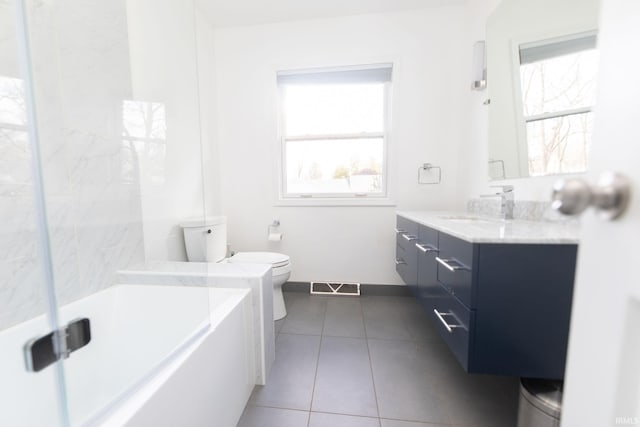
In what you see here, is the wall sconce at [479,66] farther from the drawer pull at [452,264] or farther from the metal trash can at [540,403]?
the metal trash can at [540,403]

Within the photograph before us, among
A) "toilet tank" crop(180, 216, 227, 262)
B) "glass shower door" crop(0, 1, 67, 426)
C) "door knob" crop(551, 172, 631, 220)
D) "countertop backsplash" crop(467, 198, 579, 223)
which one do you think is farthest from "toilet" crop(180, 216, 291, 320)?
"door knob" crop(551, 172, 631, 220)

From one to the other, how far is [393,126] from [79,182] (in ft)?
7.09

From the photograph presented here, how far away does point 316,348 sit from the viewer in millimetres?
1603

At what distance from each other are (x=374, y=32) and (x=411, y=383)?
2.56m

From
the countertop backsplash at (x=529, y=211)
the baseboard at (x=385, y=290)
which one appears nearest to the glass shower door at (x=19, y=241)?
the baseboard at (x=385, y=290)

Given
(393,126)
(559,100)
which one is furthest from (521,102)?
(393,126)

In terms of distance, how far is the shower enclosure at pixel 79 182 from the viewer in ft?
2.96

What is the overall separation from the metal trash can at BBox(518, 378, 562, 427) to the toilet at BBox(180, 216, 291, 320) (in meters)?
1.40

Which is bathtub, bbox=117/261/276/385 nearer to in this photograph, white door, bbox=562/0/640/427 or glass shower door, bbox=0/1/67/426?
glass shower door, bbox=0/1/67/426

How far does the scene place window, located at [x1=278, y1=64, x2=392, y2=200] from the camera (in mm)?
2342

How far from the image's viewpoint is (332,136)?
7.85 feet

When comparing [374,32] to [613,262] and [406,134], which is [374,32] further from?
[613,262]

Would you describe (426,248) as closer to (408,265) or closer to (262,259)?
(408,265)

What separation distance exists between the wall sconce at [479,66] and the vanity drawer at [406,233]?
112 cm
